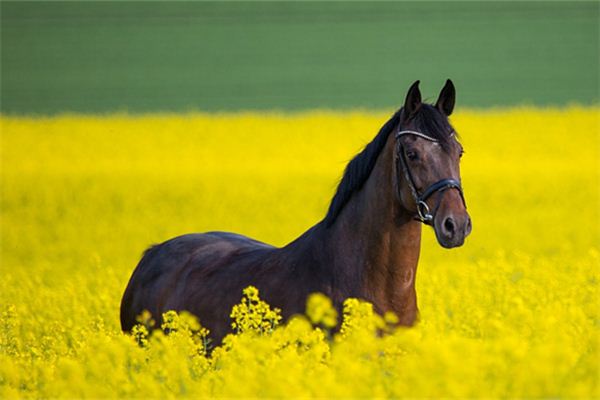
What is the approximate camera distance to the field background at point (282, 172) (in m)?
5.53

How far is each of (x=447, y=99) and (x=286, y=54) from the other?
34.6 meters

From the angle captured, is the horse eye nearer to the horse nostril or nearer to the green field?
the horse nostril

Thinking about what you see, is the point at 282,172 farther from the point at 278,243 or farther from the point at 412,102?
the point at 412,102

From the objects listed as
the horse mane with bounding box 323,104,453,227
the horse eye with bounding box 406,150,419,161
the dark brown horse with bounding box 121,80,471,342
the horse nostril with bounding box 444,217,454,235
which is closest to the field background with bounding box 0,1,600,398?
the horse mane with bounding box 323,104,453,227

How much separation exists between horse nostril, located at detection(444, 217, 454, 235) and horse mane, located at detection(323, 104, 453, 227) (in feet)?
1.65

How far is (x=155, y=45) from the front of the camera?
4250 cm

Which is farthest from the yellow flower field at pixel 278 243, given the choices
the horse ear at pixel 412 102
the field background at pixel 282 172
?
the horse ear at pixel 412 102

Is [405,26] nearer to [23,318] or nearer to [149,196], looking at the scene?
[149,196]

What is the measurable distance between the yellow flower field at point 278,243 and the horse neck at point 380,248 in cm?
21

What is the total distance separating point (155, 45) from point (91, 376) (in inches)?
1477

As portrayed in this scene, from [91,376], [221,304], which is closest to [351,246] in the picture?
[221,304]

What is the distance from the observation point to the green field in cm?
3697

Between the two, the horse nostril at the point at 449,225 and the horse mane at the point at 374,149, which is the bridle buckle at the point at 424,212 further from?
the horse mane at the point at 374,149

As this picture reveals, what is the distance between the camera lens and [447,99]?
7191 mm
